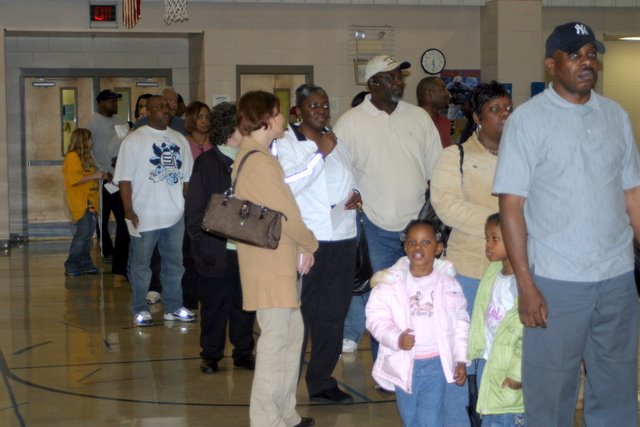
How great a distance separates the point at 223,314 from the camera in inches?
263

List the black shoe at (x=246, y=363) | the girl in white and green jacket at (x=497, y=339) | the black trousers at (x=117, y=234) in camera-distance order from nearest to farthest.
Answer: the girl in white and green jacket at (x=497, y=339)
the black shoe at (x=246, y=363)
the black trousers at (x=117, y=234)

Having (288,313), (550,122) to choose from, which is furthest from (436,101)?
(550,122)

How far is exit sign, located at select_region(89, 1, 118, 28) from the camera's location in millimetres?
13805

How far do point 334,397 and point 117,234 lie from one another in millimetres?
5085

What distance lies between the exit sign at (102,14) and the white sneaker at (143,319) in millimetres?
6585

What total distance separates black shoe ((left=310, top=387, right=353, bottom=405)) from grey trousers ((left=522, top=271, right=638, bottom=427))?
208 centimetres

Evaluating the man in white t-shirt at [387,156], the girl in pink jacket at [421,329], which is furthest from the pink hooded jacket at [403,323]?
the man in white t-shirt at [387,156]

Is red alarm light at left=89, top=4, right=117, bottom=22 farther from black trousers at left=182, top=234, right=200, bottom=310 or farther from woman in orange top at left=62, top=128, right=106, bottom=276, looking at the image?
black trousers at left=182, top=234, right=200, bottom=310

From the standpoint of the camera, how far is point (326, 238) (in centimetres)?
565

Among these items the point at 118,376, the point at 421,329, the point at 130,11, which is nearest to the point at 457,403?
the point at 421,329

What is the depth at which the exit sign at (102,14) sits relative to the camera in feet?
45.3

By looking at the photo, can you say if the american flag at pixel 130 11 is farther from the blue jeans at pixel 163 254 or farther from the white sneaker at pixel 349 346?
the white sneaker at pixel 349 346

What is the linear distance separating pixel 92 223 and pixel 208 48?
3.76m

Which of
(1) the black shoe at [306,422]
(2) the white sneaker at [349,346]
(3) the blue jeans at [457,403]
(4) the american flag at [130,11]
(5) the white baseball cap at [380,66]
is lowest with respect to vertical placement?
(1) the black shoe at [306,422]
